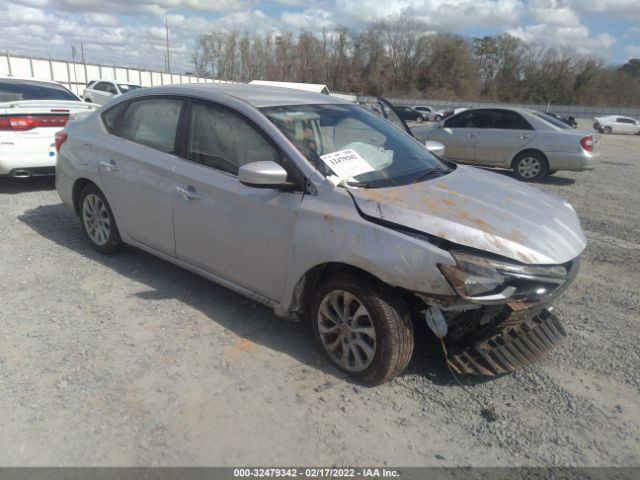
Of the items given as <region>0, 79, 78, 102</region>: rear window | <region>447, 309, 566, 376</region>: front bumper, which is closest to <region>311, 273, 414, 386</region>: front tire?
<region>447, 309, 566, 376</region>: front bumper

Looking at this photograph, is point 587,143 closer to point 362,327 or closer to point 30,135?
point 362,327

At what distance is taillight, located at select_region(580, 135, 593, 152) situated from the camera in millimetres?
10000

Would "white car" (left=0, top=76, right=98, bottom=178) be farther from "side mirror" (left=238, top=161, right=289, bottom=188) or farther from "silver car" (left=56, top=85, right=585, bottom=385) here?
"side mirror" (left=238, top=161, right=289, bottom=188)

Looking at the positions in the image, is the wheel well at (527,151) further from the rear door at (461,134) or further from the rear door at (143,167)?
the rear door at (143,167)

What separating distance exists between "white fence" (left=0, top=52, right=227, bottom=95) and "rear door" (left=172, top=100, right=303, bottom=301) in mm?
24235

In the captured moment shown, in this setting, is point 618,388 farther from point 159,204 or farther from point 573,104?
point 573,104

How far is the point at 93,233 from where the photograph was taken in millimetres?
4891

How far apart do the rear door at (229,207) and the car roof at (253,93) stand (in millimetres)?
151

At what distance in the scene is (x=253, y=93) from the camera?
3.85 meters

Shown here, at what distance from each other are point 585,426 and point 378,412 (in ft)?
3.75

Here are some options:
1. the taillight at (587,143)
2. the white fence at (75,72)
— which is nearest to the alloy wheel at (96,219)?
the taillight at (587,143)

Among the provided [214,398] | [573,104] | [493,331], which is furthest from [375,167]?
[573,104]

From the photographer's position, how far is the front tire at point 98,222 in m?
4.62

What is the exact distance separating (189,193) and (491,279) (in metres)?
2.22
